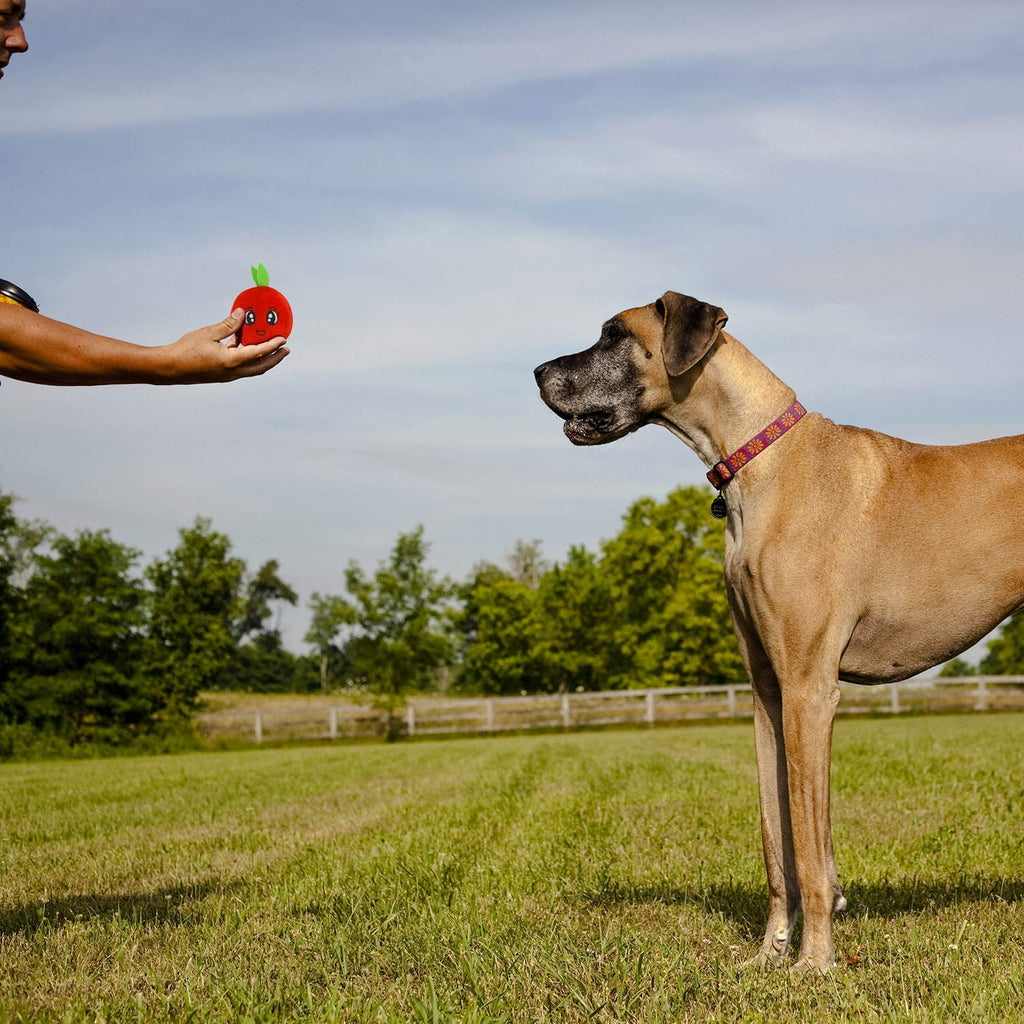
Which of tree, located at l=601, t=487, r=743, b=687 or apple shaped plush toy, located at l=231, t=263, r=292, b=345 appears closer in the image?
apple shaped plush toy, located at l=231, t=263, r=292, b=345

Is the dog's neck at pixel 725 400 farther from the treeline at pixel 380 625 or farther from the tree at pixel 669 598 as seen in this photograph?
the tree at pixel 669 598

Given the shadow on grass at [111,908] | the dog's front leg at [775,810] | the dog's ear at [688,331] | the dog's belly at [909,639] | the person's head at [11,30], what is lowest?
the shadow on grass at [111,908]

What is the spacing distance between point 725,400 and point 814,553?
0.83m

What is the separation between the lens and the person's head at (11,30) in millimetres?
3197

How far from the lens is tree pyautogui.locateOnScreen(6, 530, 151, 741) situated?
127 feet

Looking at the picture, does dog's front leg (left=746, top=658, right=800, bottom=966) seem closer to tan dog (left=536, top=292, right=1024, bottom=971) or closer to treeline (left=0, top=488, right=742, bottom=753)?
tan dog (left=536, top=292, right=1024, bottom=971)

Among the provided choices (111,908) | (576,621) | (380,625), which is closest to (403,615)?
(380,625)

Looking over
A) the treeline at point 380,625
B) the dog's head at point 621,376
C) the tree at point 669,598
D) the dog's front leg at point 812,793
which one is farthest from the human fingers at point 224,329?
the tree at point 669,598

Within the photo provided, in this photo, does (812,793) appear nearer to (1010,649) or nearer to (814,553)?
(814,553)

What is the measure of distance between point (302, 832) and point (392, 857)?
2417mm

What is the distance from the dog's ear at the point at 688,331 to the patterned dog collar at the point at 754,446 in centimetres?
43

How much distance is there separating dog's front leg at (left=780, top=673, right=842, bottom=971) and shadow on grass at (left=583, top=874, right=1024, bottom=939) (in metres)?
0.75

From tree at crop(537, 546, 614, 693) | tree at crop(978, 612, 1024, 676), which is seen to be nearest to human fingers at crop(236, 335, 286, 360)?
tree at crop(537, 546, 614, 693)

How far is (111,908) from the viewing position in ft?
18.2
